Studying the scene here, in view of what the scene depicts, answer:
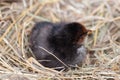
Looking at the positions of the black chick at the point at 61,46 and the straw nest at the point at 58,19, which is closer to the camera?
the straw nest at the point at 58,19

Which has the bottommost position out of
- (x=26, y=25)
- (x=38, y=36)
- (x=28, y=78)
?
(x=28, y=78)

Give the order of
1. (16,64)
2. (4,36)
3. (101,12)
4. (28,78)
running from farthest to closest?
(101,12) → (4,36) → (16,64) → (28,78)

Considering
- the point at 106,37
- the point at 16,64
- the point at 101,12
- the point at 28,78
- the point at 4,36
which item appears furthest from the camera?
the point at 101,12

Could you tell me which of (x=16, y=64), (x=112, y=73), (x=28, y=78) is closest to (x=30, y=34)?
(x=16, y=64)

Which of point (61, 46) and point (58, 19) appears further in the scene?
point (58, 19)

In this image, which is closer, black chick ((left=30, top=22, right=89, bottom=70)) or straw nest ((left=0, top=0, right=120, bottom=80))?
straw nest ((left=0, top=0, right=120, bottom=80))

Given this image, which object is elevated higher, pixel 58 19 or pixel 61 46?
pixel 58 19

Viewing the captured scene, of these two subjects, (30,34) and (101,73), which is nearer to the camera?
(101,73)

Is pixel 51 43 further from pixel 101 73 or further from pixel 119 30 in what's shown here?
pixel 119 30
